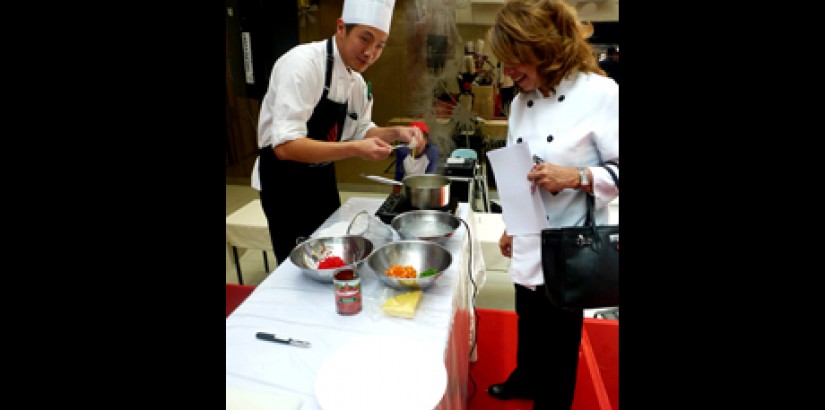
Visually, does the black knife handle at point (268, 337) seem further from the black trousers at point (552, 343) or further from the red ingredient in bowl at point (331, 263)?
the black trousers at point (552, 343)

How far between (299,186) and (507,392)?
4.02ft

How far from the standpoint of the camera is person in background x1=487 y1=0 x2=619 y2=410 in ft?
3.88

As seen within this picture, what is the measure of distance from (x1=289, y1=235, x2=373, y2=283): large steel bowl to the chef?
33cm

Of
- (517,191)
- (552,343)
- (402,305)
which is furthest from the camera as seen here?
(552,343)

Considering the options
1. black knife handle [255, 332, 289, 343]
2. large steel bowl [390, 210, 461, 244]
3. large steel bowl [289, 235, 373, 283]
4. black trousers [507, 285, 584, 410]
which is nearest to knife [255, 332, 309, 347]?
black knife handle [255, 332, 289, 343]

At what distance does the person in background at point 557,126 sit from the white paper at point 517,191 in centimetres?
2

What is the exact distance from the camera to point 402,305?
116 centimetres

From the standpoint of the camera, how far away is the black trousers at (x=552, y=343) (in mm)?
1423

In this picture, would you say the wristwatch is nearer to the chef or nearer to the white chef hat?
the chef

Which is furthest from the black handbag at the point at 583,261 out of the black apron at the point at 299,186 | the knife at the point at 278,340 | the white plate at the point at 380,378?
the black apron at the point at 299,186

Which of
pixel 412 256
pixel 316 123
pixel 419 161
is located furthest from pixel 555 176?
pixel 419 161

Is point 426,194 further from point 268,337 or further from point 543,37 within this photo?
point 268,337

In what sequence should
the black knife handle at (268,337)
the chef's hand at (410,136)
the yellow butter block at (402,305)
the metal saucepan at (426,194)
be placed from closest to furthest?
the black knife handle at (268,337)
the yellow butter block at (402,305)
the metal saucepan at (426,194)
the chef's hand at (410,136)
